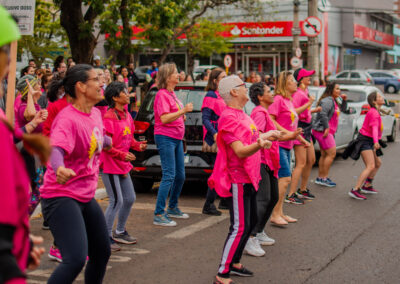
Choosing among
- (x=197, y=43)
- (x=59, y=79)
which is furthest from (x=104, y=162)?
(x=197, y=43)

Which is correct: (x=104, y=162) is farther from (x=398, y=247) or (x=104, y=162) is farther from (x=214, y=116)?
(x=398, y=247)

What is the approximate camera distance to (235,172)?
4844 mm

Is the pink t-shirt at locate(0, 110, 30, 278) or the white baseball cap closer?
the pink t-shirt at locate(0, 110, 30, 278)

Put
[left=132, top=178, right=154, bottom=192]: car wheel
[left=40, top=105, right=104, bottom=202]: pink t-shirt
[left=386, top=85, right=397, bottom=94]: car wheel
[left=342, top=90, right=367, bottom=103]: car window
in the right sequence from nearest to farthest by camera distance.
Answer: [left=40, top=105, right=104, bottom=202]: pink t-shirt → [left=132, top=178, right=154, bottom=192]: car wheel → [left=342, top=90, right=367, bottom=103]: car window → [left=386, top=85, right=397, bottom=94]: car wheel

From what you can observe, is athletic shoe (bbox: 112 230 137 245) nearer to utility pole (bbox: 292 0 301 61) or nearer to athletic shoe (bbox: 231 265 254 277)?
athletic shoe (bbox: 231 265 254 277)

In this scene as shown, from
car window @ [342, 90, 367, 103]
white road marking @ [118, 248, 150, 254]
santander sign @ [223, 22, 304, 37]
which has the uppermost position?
santander sign @ [223, 22, 304, 37]

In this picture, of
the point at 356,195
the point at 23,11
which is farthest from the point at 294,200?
the point at 23,11

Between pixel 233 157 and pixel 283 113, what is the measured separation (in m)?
2.32

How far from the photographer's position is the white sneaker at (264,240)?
6164 millimetres

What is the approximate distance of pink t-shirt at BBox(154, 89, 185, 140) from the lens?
22.2 feet

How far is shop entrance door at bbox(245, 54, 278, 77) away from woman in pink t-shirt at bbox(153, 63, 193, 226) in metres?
35.7

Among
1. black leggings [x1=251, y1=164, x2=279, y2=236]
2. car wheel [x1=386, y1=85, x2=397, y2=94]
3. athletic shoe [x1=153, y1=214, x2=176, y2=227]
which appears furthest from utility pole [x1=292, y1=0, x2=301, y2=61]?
car wheel [x1=386, y1=85, x2=397, y2=94]

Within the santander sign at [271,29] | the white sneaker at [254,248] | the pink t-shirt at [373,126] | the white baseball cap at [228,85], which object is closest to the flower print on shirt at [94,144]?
the white baseball cap at [228,85]

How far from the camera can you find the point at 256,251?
5773 mm
